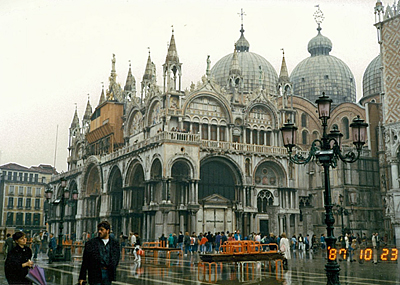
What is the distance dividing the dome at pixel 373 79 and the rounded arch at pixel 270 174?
16.8 m

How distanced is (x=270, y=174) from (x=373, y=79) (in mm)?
19457

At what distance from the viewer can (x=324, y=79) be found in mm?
56188

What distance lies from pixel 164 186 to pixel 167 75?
31.0 ft

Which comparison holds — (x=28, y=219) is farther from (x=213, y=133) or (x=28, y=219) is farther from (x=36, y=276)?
(x=36, y=276)

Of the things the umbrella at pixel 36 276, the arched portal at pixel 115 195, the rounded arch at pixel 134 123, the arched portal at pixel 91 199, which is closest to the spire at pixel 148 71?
the rounded arch at pixel 134 123

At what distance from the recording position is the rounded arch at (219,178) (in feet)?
127

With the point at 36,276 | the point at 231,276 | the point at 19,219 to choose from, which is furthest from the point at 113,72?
the point at 36,276

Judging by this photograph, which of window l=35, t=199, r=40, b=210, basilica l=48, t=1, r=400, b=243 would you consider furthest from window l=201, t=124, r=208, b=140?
window l=35, t=199, r=40, b=210

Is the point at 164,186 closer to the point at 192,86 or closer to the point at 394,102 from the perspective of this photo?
the point at 192,86

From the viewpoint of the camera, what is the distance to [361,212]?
1660 inches

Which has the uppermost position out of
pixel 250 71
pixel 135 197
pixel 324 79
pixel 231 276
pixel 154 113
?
pixel 250 71

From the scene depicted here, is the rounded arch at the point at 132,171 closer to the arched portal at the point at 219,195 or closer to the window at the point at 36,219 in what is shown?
the arched portal at the point at 219,195

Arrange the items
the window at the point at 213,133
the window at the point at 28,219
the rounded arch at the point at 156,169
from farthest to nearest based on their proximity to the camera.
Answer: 1. the window at the point at 28,219
2. the window at the point at 213,133
3. the rounded arch at the point at 156,169

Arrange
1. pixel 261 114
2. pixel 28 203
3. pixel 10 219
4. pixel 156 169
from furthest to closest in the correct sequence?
pixel 28 203
pixel 10 219
pixel 261 114
pixel 156 169
